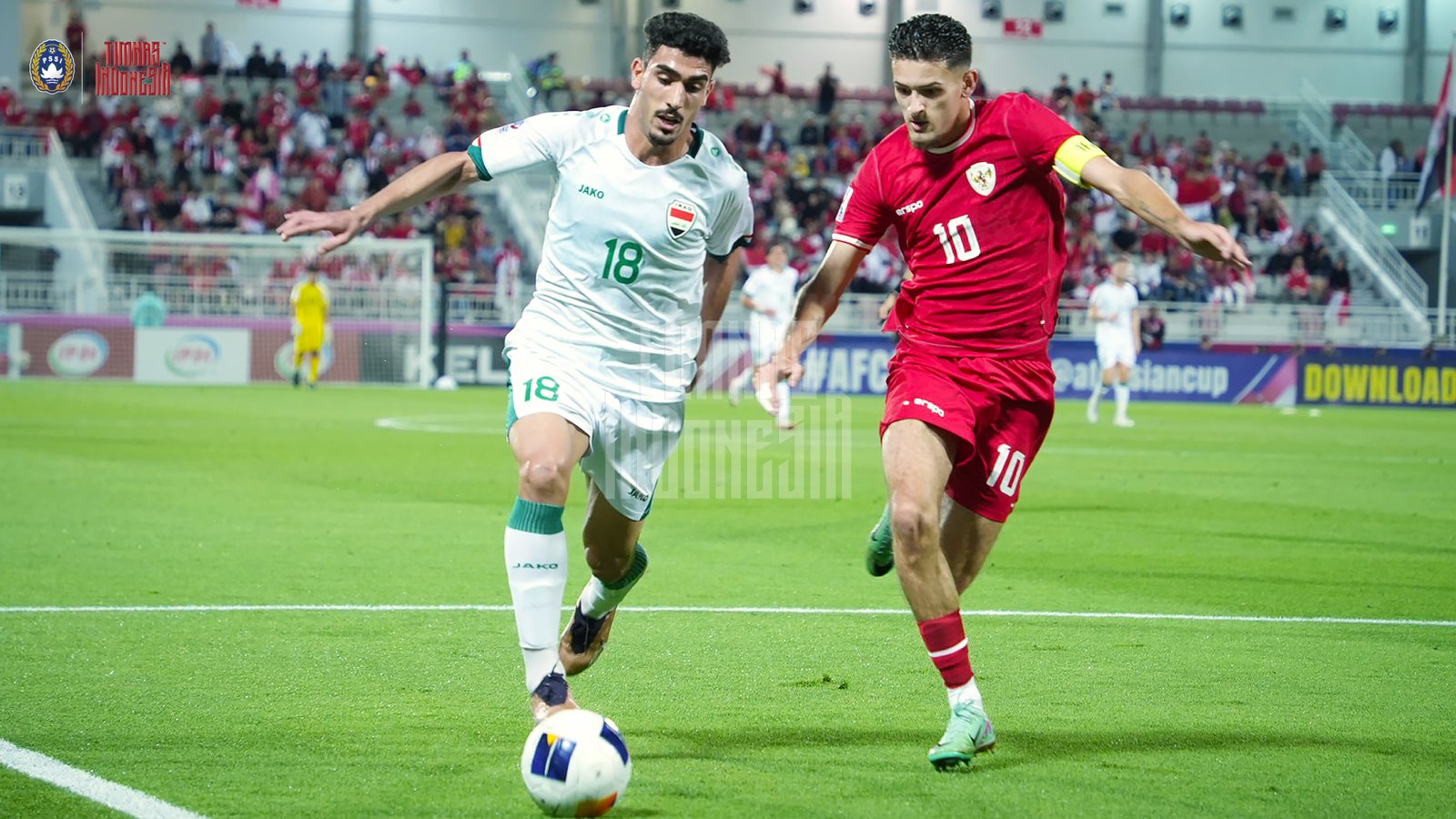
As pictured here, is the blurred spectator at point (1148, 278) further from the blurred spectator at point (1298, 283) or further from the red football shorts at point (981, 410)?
the red football shorts at point (981, 410)

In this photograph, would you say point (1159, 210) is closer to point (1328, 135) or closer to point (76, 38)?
point (76, 38)

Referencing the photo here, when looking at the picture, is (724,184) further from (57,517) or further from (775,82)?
(775,82)

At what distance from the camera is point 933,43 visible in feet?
17.7

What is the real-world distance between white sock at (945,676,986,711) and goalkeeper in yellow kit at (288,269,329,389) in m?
25.3

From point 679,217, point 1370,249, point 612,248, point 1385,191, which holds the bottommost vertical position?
point 612,248

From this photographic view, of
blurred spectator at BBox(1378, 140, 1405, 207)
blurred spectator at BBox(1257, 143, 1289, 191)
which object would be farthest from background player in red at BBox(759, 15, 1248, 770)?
blurred spectator at BBox(1378, 140, 1405, 207)

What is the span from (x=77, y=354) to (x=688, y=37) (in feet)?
93.2

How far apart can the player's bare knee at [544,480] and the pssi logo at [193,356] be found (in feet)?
93.2

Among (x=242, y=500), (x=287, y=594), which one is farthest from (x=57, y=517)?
(x=287, y=594)

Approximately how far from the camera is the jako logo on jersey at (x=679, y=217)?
561 cm

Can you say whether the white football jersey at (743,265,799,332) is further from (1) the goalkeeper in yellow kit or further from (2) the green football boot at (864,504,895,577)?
(2) the green football boot at (864,504,895,577)

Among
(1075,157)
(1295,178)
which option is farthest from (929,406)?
(1295,178)

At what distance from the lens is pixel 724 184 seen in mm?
5766

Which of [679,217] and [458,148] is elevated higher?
[458,148]
